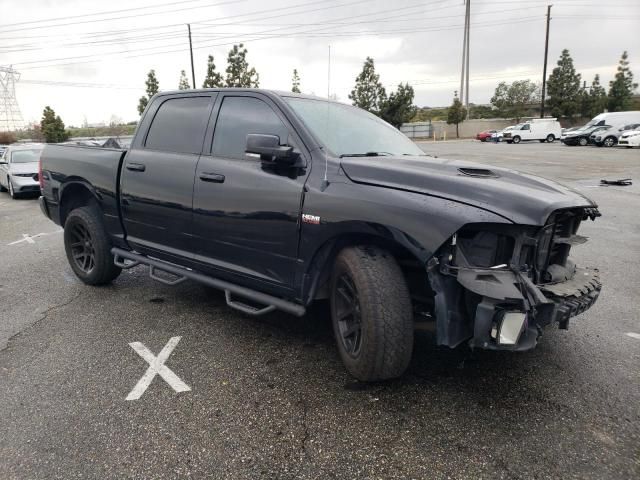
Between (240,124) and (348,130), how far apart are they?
32.9 inches

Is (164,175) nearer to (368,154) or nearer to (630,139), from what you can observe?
(368,154)

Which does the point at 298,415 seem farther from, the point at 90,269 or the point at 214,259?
the point at 90,269

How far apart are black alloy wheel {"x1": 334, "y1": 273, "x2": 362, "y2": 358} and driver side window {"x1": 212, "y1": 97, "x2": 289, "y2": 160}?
3.72 ft

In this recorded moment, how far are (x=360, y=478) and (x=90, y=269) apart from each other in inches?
154

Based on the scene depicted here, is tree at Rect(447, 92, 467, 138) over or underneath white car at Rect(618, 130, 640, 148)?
over

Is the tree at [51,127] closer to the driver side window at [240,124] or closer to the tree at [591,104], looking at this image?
the driver side window at [240,124]

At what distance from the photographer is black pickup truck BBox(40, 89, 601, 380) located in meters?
2.45

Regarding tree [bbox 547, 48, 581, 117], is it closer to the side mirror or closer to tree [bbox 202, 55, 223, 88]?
tree [bbox 202, 55, 223, 88]

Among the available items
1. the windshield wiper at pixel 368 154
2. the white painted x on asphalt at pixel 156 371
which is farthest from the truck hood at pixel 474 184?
the white painted x on asphalt at pixel 156 371

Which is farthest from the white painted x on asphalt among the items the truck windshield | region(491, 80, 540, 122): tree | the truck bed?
region(491, 80, 540, 122): tree

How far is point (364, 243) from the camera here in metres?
2.89

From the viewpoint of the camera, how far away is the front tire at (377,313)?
8.61ft

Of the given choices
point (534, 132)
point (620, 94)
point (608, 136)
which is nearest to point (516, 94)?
point (620, 94)

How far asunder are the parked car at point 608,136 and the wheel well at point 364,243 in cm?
3334
